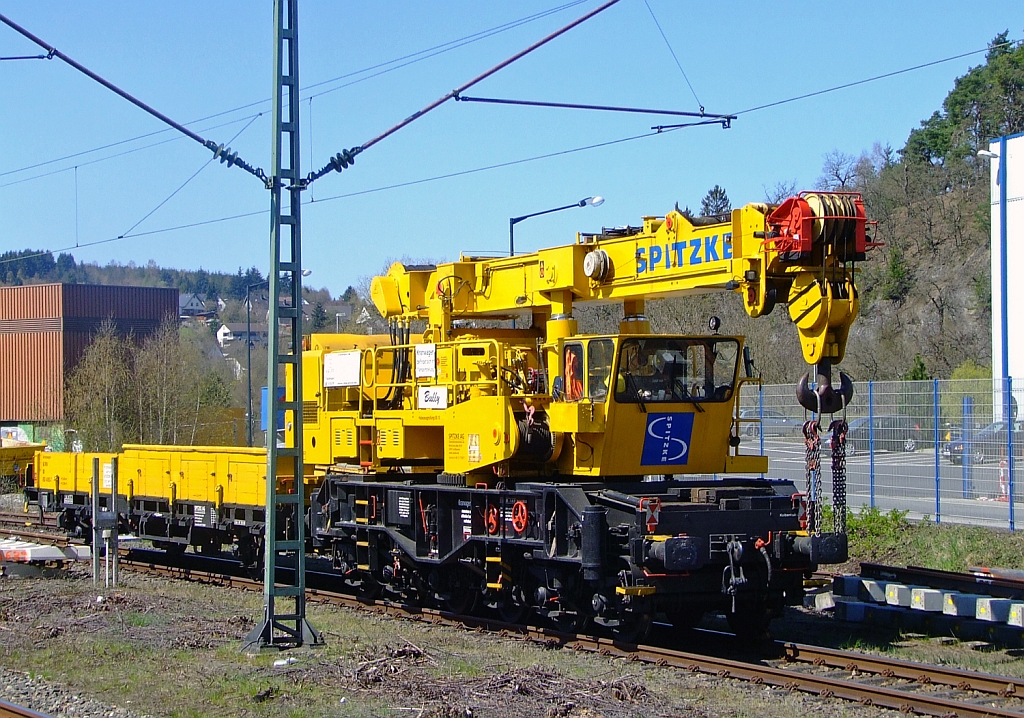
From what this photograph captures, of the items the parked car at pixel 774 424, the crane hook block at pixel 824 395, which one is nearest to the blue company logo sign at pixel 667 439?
the crane hook block at pixel 824 395

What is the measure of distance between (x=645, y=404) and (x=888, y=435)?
8.70m

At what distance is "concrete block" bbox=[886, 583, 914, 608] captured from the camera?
43.4 feet

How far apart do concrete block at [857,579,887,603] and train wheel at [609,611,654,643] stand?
323 centimetres

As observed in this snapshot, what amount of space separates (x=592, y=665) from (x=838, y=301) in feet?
14.3

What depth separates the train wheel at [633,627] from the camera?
483 inches

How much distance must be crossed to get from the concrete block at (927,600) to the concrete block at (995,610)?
541 mm

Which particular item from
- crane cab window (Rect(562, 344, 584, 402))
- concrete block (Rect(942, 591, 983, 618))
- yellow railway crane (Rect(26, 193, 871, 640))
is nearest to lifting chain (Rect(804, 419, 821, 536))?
yellow railway crane (Rect(26, 193, 871, 640))

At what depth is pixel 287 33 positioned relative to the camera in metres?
12.0

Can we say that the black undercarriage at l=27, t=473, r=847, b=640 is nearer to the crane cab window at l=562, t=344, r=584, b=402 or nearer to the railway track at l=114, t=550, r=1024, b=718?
the railway track at l=114, t=550, r=1024, b=718

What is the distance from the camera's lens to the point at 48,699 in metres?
10.1

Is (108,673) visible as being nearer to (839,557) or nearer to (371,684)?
(371,684)

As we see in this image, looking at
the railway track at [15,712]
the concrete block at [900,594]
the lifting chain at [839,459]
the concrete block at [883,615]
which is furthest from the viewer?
the concrete block at [883,615]

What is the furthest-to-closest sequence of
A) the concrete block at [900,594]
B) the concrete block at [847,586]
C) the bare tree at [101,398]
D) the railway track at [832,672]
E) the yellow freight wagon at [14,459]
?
the bare tree at [101,398], the yellow freight wagon at [14,459], the concrete block at [847,586], the concrete block at [900,594], the railway track at [832,672]

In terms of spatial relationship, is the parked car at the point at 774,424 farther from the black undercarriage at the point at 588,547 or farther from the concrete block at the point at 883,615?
the black undercarriage at the point at 588,547
